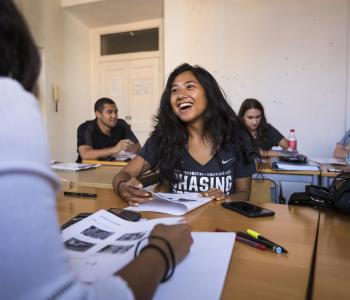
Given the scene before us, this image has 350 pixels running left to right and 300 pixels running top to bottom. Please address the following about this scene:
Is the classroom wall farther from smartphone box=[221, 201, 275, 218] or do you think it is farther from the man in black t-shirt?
smartphone box=[221, 201, 275, 218]

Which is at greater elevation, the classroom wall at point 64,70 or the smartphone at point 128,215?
the classroom wall at point 64,70

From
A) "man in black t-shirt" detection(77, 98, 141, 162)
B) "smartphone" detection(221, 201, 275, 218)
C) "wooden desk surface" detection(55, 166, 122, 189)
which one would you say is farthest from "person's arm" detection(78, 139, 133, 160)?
"smartphone" detection(221, 201, 275, 218)

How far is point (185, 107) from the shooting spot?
5.24 ft

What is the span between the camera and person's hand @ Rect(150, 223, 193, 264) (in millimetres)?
520

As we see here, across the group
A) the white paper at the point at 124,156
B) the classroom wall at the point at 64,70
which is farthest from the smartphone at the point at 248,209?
the classroom wall at the point at 64,70

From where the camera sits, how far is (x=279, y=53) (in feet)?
13.3

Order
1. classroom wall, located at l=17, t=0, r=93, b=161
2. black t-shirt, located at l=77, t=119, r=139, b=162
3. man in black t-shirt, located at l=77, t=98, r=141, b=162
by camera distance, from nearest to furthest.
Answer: man in black t-shirt, located at l=77, t=98, r=141, b=162
black t-shirt, located at l=77, t=119, r=139, b=162
classroom wall, located at l=17, t=0, r=93, b=161

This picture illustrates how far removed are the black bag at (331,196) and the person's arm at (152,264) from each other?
630 mm

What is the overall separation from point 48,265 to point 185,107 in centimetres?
135

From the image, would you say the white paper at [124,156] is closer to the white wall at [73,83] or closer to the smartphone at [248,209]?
the smartphone at [248,209]

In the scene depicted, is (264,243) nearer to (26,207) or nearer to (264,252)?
(264,252)

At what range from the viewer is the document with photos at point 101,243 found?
→ 1.77 feet

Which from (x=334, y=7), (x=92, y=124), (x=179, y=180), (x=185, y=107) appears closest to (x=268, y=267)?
(x=179, y=180)

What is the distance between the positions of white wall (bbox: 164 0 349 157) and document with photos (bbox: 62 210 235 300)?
12.1 ft
